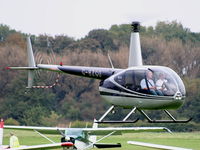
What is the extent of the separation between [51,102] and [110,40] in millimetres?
13989

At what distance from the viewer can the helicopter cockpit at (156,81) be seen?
954 inches

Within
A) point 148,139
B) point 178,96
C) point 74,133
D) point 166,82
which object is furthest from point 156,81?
point 148,139

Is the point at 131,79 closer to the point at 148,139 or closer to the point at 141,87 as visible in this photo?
the point at 141,87

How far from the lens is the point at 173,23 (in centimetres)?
7525

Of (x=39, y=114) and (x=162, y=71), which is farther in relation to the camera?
(x=39, y=114)

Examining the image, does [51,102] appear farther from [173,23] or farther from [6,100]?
[173,23]

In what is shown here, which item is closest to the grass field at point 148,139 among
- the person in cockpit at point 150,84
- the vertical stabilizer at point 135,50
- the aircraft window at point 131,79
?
the vertical stabilizer at point 135,50

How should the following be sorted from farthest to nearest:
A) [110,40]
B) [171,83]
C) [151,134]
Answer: [110,40], [151,134], [171,83]

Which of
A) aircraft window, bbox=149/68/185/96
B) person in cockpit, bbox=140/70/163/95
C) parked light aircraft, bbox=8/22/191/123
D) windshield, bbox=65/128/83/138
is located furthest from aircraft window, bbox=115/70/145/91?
windshield, bbox=65/128/83/138

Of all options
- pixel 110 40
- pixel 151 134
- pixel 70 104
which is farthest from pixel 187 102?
pixel 110 40

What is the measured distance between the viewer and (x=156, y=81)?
24359 mm

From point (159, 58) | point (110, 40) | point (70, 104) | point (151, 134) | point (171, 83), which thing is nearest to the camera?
point (171, 83)

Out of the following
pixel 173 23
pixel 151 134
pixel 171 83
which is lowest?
pixel 151 134

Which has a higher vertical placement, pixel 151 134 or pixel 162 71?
pixel 162 71
